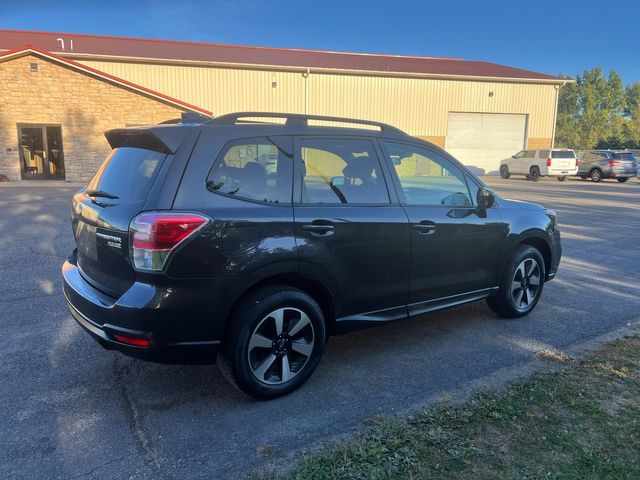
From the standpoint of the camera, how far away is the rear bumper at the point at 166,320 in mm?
Answer: 2896

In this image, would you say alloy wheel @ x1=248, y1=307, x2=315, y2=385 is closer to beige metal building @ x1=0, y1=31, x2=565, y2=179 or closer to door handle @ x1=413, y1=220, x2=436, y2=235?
door handle @ x1=413, y1=220, x2=436, y2=235

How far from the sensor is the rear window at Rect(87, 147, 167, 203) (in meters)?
3.10

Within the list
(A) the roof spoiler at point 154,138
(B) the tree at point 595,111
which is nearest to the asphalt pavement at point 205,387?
(A) the roof spoiler at point 154,138

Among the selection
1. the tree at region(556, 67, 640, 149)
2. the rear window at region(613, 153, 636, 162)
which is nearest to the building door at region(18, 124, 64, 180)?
the rear window at region(613, 153, 636, 162)

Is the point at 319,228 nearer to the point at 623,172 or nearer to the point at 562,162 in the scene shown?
the point at 562,162

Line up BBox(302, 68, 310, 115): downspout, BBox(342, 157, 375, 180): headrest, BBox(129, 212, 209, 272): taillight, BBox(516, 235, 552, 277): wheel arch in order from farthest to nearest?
1. BBox(302, 68, 310, 115): downspout
2. BBox(516, 235, 552, 277): wheel arch
3. BBox(342, 157, 375, 180): headrest
4. BBox(129, 212, 209, 272): taillight

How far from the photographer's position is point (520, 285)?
496cm

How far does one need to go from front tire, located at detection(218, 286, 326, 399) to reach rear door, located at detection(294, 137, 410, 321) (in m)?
0.23

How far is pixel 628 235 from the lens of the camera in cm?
1015

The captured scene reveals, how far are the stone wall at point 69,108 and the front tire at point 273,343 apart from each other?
2039cm

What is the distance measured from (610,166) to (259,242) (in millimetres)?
30820

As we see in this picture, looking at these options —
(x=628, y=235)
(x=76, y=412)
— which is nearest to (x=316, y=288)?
(x=76, y=412)

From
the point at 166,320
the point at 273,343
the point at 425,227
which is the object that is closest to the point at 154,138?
the point at 166,320

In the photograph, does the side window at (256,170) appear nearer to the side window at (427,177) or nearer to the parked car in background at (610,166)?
the side window at (427,177)
